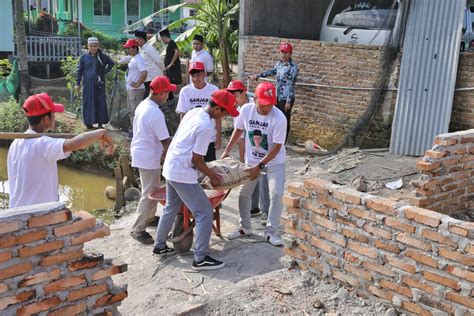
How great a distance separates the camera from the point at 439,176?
5.71m

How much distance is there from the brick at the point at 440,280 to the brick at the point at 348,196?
72cm

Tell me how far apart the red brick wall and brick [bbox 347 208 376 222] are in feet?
17.1

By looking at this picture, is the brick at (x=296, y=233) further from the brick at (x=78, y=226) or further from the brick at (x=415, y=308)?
the brick at (x=78, y=226)

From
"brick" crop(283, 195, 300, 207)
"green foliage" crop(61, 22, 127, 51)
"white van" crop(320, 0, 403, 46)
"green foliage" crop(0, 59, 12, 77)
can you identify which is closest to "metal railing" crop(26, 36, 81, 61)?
"green foliage" crop(0, 59, 12, 77)

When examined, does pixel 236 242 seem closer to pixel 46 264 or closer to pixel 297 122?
pixel 46 264

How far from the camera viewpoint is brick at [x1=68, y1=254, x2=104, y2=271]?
11.6 ft

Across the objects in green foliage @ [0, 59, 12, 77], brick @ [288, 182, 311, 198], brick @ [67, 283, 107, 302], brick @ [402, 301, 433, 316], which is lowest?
brick @ [402, 301, 433, 316]

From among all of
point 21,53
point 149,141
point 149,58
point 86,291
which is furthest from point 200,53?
point 86,291

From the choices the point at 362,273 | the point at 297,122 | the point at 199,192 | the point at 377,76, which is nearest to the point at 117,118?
the point at 297,122

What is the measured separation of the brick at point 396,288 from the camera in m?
3.87

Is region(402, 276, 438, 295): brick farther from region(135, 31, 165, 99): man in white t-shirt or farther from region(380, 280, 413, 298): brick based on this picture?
region(135, 31, 165, 99): man in white t-shirt

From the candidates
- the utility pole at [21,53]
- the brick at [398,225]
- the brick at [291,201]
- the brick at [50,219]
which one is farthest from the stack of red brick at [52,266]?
the utility pole at [21,53]

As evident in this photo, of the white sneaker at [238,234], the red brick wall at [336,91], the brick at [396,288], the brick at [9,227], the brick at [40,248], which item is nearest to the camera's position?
the brick at [9,227]

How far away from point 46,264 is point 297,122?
786 centimetres
